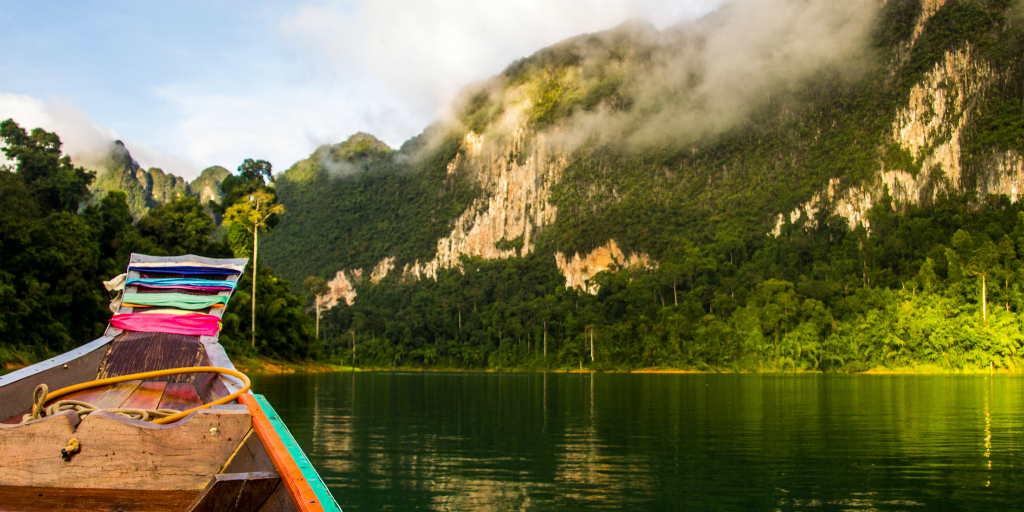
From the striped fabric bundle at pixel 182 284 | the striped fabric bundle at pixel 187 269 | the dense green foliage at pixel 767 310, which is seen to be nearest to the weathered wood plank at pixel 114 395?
the striped fabric bundle at pixel 182 284

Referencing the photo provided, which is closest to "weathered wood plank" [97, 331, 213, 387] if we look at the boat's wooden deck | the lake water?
the boat's wooden deck

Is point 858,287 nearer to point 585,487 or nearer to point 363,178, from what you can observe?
point 585,487

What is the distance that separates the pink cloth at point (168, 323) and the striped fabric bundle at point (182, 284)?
327 mm

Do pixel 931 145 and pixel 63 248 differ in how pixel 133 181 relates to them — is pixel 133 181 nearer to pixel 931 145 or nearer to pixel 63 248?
pixel 63 248

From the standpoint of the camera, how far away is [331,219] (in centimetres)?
13250

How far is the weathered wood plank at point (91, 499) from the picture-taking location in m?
3.14

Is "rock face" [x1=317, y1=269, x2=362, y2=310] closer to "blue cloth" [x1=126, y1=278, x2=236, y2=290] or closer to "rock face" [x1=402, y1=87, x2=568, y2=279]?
"rock face" [x1=402, y1=87, x2=568, y2=279]

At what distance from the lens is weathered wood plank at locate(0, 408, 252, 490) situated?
3246 millimetres

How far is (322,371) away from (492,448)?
44.0 meters

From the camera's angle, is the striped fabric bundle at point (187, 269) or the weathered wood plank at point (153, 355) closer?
the weathered wood plank at point (153, 355)

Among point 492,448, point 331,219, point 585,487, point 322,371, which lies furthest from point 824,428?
point 331,219

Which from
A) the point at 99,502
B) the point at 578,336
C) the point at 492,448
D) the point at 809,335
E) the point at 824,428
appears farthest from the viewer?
the point at 578,336

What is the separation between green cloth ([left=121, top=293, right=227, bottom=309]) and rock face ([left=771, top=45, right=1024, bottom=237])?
3343 inches

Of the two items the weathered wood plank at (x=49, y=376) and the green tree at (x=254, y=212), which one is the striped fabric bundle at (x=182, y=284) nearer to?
the weathered wood plank at (x=49, y=376)
